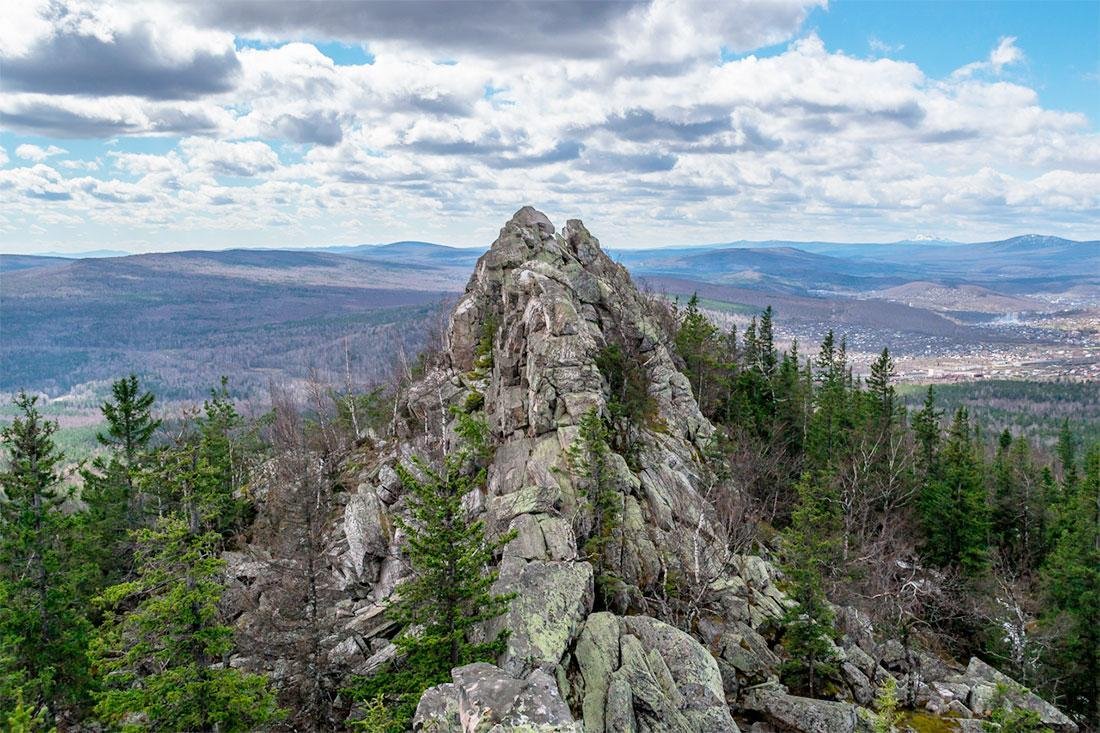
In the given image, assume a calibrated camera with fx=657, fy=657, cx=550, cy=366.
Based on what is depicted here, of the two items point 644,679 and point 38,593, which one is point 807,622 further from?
point 38,593

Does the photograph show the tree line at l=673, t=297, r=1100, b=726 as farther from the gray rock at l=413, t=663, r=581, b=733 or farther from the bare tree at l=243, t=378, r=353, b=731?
the bare tree at l=243, t=378, r=353, b=731

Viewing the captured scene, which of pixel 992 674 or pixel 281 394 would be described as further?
pixel 281 394

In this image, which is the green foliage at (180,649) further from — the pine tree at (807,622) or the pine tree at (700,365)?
the pine tree at (700,365)

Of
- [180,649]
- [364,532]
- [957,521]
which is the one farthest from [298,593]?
[957,521]

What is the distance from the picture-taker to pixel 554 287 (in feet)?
142

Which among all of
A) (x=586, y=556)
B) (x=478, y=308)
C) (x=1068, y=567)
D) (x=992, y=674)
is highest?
(x=478, y=308)

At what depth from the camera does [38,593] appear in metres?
28.4

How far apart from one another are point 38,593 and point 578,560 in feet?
76.6

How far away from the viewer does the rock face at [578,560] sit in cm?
2000

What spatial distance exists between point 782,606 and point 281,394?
66.5 metres

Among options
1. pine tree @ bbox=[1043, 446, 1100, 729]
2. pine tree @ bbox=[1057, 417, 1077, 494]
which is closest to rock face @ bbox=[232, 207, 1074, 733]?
pine tree @ bbox=[1043, 446, 1100, 729]

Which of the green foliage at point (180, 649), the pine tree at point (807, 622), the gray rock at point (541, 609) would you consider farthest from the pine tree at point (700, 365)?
the green foliage at point (180, 649)

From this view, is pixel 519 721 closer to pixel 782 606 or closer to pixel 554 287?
pixel 782 606

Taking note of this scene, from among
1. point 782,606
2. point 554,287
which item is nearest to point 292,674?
point 782,606
